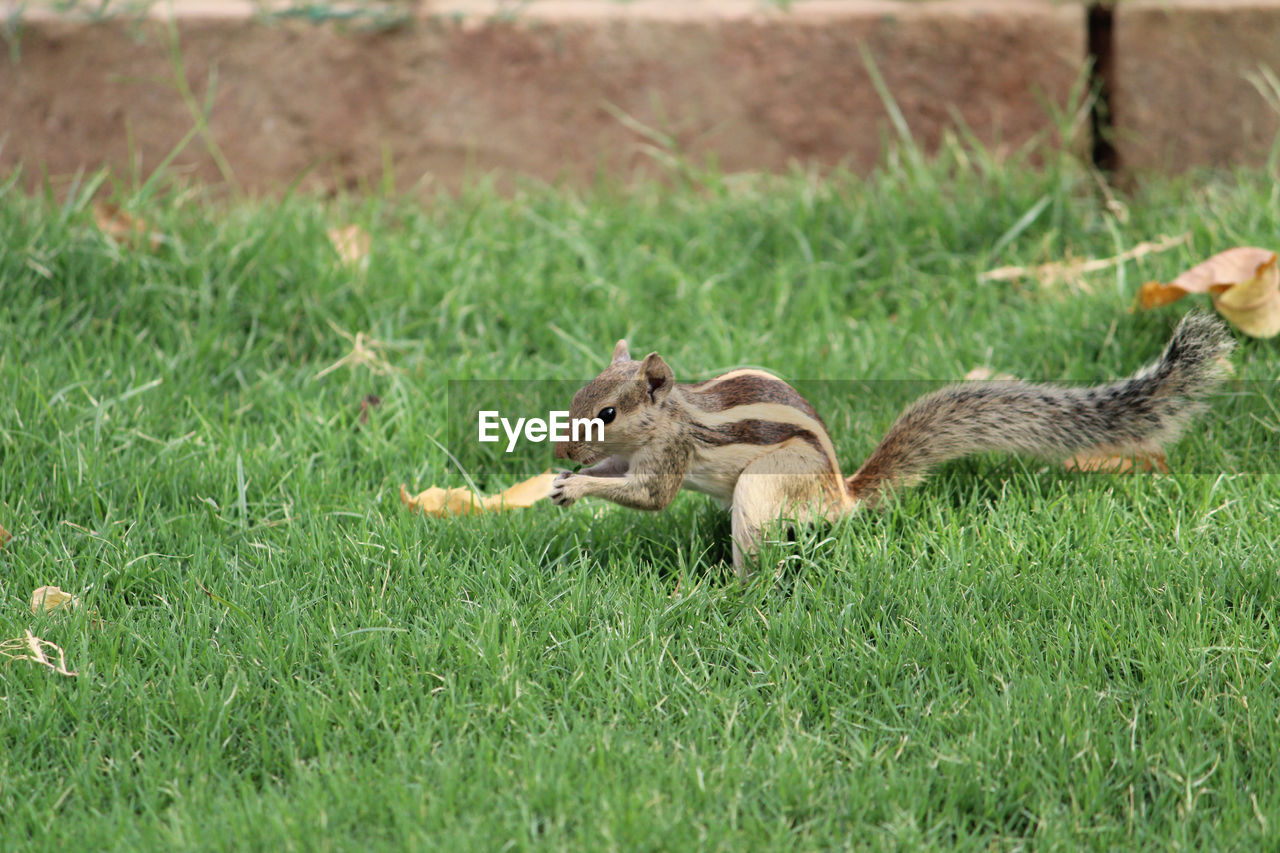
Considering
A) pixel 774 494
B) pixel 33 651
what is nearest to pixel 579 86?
pixel 774 494

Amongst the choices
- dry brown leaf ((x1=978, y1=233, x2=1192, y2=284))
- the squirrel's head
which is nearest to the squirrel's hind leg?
the squirrel's head

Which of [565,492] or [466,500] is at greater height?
[565,492]

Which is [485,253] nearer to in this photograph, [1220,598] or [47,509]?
[47,509]

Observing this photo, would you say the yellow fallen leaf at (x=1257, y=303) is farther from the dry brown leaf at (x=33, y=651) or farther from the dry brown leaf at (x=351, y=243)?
the dry brown leaf at (x=33, y=651)

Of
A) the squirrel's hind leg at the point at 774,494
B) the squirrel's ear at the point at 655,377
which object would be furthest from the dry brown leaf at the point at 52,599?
the squirrel's hind leg at the point at 774,494

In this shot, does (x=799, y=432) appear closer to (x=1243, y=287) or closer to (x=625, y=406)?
(x=625, y=406)

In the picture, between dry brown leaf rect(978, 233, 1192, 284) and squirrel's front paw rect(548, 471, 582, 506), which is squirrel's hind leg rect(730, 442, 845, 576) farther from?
dry brown leaf rect(978, 233, 1192, 284)

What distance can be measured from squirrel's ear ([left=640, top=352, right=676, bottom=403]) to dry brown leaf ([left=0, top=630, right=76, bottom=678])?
4.22 ft

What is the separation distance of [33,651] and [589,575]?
3.75 ft

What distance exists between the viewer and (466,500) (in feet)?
9.79

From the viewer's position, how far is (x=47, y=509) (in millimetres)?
2986

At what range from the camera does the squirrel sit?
2637mm

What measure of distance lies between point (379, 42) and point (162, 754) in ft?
10.9

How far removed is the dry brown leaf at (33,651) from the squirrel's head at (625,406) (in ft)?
3.63
